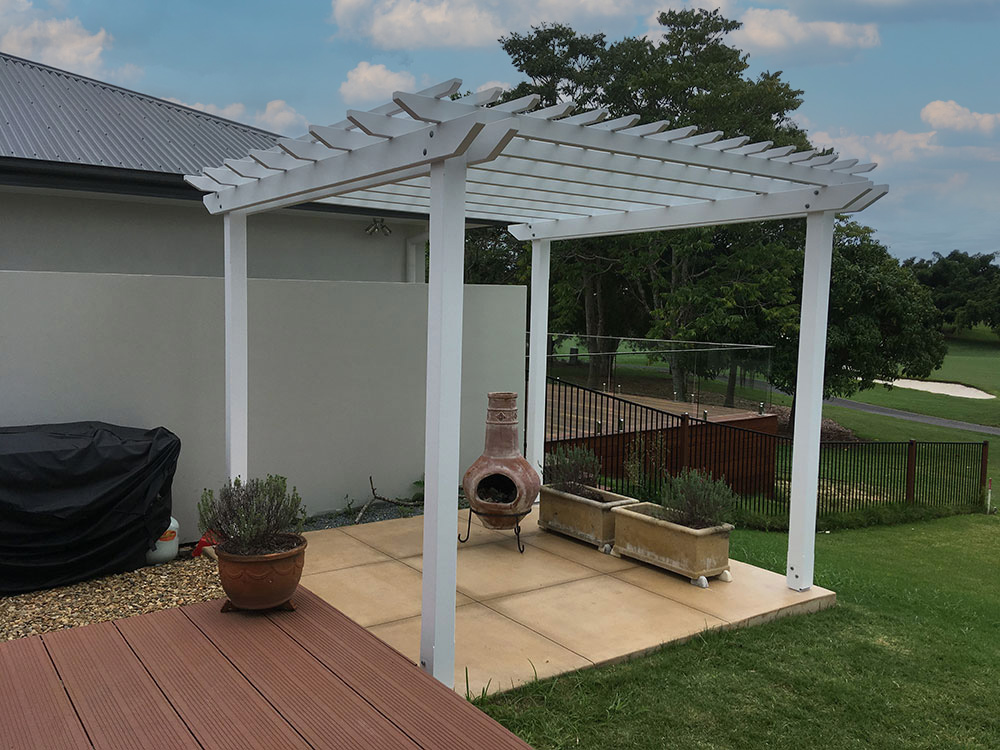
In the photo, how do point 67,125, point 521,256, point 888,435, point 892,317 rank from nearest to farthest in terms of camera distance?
point 67,125, point 892,317, point 521,256, point 888,435

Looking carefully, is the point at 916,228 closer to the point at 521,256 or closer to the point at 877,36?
the point at 877,36

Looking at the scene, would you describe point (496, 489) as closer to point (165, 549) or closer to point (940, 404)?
point (165, 549)

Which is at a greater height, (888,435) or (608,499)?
(608,499)

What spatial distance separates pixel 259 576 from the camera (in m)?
3.77

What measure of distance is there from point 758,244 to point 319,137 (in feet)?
50.7

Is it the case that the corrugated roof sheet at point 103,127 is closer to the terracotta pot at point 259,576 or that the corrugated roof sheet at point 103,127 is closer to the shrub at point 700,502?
the terracotta pot at point 259,576

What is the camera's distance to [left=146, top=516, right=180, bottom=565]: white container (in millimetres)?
5129

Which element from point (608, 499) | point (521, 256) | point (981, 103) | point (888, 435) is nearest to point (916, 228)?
point (981, 103)

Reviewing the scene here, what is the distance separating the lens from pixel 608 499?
5.97 m

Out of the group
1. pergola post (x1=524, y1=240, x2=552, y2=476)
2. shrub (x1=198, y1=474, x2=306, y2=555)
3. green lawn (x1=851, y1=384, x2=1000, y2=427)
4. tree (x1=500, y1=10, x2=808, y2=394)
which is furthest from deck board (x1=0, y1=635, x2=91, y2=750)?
green lawn (x1=851, y1=384, x2=1000, y2=427)

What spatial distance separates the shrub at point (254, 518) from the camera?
3848 millimetres

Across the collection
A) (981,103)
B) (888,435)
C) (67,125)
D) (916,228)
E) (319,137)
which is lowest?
(888,435)

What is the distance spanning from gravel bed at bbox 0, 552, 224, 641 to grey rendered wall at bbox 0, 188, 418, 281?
3.45m

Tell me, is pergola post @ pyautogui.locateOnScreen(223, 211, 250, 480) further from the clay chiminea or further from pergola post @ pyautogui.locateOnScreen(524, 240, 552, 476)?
pergola post @ pyautogui.locateOnScreen(524, 240, 552, 476)
